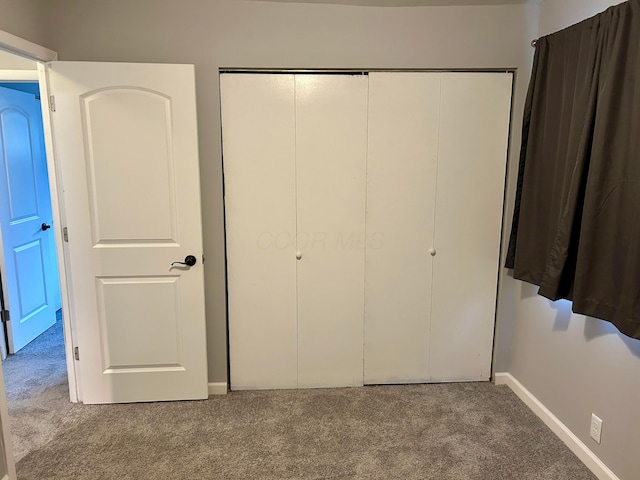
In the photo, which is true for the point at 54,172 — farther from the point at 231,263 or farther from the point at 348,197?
the point at 348,197

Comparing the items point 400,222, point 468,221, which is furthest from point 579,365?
point 400,222

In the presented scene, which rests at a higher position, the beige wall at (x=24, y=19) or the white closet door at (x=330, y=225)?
the beige wall at (x=24, y=19)

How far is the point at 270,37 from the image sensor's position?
2.41m

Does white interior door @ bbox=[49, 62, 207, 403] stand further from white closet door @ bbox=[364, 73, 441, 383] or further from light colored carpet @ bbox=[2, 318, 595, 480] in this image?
white closet door @ bbox=[364, 73, 441, 383]

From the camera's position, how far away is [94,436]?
7.39 ft

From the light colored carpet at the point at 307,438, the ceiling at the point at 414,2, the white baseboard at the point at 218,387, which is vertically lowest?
the light colored carpet at the point at 307,438

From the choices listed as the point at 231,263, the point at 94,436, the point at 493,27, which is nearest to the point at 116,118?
the point at 231,263

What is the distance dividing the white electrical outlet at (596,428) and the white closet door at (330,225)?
51.0 inches

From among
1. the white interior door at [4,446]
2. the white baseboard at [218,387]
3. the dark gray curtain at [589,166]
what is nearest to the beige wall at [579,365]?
the dark gray curtain at [589,166]

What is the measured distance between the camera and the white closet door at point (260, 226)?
246 centimetres

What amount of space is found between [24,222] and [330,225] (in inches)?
105

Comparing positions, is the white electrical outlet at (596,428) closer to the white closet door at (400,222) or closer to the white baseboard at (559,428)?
the white baseboard at (559,428)

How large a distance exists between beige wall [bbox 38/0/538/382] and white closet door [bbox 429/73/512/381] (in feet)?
0.51

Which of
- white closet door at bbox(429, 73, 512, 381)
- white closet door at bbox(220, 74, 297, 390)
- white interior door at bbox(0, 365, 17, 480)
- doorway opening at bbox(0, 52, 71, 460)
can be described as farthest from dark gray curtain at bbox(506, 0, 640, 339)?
doorway opening at bbox(0, 52, 71, 460)
